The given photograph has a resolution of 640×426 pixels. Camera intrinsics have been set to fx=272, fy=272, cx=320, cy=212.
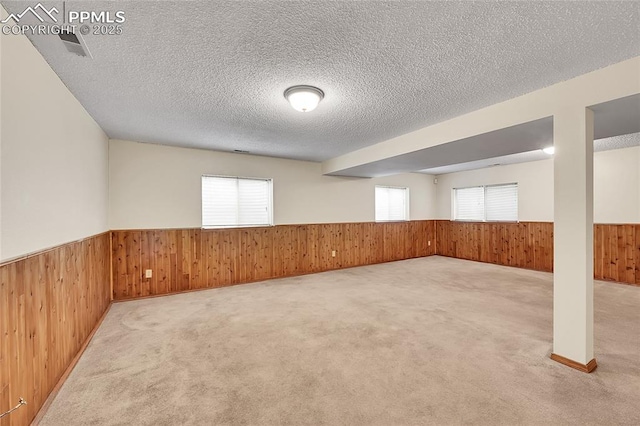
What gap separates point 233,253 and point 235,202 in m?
0.93

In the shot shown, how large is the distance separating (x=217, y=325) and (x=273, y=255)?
7.46ft

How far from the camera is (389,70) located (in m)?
2.09

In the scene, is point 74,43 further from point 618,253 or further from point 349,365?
point 618,253

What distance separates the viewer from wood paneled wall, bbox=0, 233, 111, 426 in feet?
4.67

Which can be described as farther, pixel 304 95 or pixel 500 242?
pixel 500 242

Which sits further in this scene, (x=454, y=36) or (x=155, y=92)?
(x=155, y=92)

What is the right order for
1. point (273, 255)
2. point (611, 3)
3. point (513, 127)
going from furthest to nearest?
1. point (273, 255)
2. point (513, 127)
3. point (611, 3)

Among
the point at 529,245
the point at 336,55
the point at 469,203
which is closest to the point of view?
the point at 336,55

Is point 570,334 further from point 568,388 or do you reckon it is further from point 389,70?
point 389,70

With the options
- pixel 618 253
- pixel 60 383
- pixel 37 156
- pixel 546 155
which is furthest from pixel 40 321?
pixel 618 253

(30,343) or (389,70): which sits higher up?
(389,70)

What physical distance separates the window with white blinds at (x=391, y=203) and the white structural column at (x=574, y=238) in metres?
4.73

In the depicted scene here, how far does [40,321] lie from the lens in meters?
1.79

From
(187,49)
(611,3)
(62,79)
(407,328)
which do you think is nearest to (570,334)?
(407,328)
